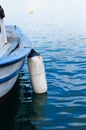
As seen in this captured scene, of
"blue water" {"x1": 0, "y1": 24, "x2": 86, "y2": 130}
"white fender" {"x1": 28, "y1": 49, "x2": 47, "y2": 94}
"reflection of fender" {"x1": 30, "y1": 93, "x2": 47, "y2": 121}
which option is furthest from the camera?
"white fender" {"x1": 28, "y1": 49, "x2": 47, "y2": 94}

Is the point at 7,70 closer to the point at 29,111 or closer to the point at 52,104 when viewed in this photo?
the point at 29,111

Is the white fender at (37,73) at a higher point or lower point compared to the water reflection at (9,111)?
higher

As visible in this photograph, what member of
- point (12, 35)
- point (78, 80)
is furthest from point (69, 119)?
point (12, 35)

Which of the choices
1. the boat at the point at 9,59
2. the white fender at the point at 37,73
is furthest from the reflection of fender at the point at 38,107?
the boat at the point at 9,59

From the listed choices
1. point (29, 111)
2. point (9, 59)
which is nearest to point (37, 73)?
point (29, 111)

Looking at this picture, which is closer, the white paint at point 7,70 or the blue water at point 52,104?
the white paint at point 7,70

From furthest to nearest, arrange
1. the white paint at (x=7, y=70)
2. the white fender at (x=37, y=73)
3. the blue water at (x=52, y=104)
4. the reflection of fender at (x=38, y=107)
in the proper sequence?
the white fender at (x=37, y=73)
the reflection of fender at (x=38, y=107)
the blue water at (x=52, y=104)
the white paint at (x=7, y=70)

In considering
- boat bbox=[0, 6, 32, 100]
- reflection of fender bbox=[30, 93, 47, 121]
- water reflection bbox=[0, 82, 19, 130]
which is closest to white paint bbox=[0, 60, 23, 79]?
boat bbox=[0, 6, 32, 100]

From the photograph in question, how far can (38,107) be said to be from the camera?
1101cm

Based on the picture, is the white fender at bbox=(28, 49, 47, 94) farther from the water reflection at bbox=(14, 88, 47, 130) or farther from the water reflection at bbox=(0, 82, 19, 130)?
the water reflection at bbox=(0, 82, 19, 130)

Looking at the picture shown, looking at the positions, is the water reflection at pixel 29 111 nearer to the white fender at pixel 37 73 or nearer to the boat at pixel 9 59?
the white fender at pixel 37 73

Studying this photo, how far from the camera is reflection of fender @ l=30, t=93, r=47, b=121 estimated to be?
10212mm

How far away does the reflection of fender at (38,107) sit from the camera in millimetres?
10212

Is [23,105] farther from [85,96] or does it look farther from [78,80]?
[78,80]
